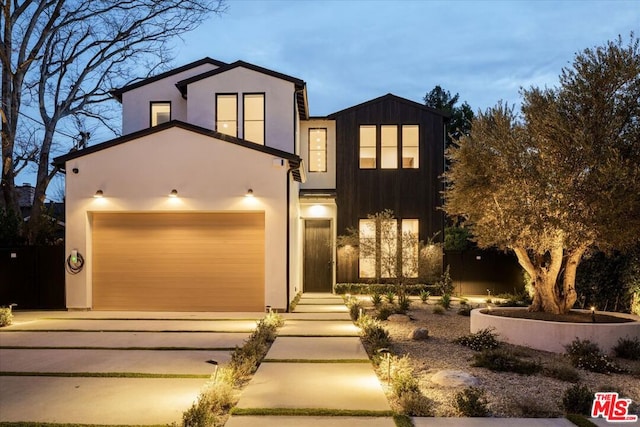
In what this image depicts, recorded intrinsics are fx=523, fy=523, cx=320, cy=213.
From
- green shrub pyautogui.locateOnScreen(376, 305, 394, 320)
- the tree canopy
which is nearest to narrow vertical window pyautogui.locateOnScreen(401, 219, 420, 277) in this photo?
green shrub pyautogui.locateOnScreen(376, 305, 394, 320)

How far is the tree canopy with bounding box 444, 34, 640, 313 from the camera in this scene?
880 cm

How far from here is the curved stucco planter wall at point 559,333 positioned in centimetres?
894

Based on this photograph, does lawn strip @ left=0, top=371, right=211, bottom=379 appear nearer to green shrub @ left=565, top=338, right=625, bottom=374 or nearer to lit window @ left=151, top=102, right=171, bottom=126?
green shrub @ left=565, top=338, right=625, bottom=374

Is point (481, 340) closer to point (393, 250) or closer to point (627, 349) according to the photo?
point (627, 349)

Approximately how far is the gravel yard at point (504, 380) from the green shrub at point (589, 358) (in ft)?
0.45

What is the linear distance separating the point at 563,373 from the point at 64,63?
21.0 meters

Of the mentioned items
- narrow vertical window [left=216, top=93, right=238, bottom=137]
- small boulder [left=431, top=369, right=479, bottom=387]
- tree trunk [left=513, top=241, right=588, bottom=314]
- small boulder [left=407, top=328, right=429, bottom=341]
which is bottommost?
small boulder [left=407, top=328, right=429, bottom=341]

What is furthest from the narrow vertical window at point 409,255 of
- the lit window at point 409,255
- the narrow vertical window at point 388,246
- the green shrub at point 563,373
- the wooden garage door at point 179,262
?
the green shrub at point 563,373

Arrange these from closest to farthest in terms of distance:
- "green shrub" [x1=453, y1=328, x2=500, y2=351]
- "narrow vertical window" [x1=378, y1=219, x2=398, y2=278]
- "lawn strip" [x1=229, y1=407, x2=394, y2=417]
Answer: "lawn strip" [x1=229, y1=407, x2=394, y2=417] < "green shrub" [x1=453, y1=328, x2=500, y2=351] < "narrow vertical window" [x1=378, y1=219, x2=398, y2=278]

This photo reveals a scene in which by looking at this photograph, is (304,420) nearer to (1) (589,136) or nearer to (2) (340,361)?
(2) (340,361)

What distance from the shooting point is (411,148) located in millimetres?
19281

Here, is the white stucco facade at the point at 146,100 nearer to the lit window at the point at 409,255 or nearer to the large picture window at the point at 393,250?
the large picture window at the point at 393,250

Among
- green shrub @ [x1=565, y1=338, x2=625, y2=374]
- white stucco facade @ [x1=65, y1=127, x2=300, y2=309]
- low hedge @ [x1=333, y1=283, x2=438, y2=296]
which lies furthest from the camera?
low hedge @ [x1=333, y1=283, x2=438, y2=296]

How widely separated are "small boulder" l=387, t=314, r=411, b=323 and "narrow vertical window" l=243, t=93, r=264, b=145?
24.4ft
